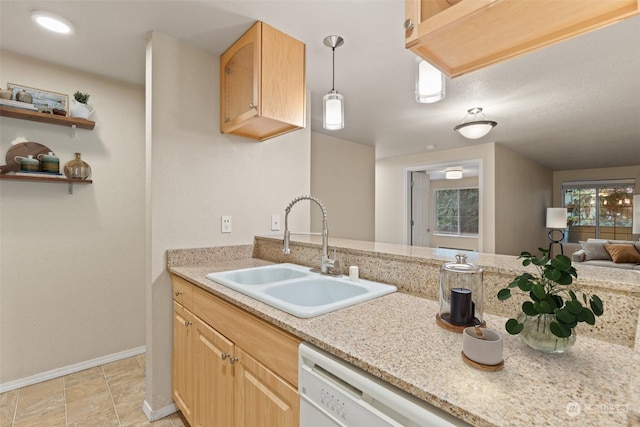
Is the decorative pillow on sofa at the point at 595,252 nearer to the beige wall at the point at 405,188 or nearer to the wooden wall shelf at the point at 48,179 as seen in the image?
the beige wall at the point at 405,188

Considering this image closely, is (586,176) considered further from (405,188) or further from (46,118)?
(46,118)

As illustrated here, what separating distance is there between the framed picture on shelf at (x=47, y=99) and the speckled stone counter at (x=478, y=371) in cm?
204

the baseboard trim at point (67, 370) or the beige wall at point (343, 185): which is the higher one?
the beige wall at point (343, 185)

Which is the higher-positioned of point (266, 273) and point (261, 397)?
point (266, 273)

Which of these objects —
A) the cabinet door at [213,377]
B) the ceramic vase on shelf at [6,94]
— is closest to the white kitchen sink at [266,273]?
the cabinet door at [213,377]

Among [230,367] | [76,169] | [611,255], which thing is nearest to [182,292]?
[230,367]

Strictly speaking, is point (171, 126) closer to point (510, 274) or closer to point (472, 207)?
point (510, 274)

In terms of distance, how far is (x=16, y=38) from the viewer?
5.83 ft

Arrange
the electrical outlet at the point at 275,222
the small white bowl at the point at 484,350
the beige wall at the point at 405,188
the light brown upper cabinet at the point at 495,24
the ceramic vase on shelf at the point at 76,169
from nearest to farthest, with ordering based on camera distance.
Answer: the small white bowl at the point at 484,350 < the light brown upper cabinet at the point at 495,24 < the ceramic vase on shelf at the point at 76,169 < the electrical outlet at the point at 275,222 < the beige wall at the point at 405,188

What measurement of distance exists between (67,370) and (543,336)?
2.81 m

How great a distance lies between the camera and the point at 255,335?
1.08 m

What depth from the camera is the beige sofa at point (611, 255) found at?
4219 millimetres

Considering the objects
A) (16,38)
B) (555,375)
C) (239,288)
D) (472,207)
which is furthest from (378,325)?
(472,207)

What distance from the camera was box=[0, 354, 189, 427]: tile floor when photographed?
5.55 feet
